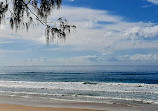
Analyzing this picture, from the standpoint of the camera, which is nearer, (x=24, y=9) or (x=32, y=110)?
(x=24, y=9)

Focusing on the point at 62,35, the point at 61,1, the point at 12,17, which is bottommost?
the point at 62,35

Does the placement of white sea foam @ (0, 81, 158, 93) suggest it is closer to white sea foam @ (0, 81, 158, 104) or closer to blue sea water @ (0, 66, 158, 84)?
white sea foam @ (0, 81, 158, 104)

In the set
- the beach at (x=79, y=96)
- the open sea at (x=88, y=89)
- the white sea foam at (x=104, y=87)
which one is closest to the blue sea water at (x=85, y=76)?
the open sea at (x=88, y=89)

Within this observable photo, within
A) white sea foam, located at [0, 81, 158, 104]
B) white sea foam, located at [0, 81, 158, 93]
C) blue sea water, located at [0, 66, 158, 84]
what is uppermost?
white sea foam, located at [0, 81, 158, 104]

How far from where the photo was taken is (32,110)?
439 inches

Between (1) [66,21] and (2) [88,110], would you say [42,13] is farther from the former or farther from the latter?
(2) [88,110]

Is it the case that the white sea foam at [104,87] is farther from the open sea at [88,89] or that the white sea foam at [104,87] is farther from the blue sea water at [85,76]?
the blue sea water at [85,76]

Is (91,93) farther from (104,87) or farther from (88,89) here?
(104,87)

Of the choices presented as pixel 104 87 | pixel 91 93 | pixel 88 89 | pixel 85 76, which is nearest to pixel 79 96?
pixel 91 93

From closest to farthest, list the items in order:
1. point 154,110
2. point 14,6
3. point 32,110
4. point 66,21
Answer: point 14,6 → point 66,21 → point 32,110 → point 154,110

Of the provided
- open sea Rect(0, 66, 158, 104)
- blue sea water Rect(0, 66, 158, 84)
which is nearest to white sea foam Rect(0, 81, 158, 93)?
open sea Rect(0, 66, 158, 104)

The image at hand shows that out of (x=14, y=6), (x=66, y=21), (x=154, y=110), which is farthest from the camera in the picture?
(x=154, y=110)

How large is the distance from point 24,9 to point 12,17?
33 cm

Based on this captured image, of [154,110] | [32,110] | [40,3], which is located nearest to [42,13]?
[40,3]
